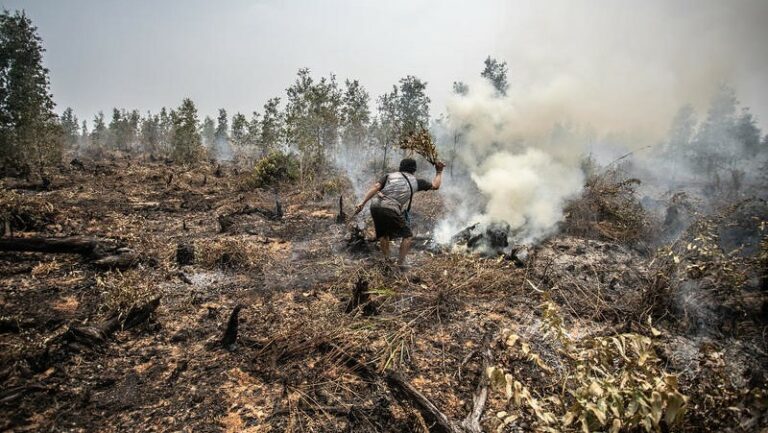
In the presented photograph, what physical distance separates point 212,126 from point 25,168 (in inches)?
2364

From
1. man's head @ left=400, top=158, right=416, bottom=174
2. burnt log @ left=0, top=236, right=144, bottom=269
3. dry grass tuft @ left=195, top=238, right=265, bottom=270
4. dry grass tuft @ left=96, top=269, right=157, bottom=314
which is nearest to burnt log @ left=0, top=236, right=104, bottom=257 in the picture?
burnt log @ left=0, top=236, right=144, bottom=269

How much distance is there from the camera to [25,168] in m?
14.0

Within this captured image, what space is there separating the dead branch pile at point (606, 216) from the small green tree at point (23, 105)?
64.3ft

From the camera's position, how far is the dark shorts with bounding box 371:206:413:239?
5051 mm

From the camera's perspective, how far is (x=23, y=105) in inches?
639

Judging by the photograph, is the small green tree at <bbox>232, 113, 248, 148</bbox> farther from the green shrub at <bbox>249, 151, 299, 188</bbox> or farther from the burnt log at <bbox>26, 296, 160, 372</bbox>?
the burnt log at <bbox>26, 296, 160, 372</bbox>

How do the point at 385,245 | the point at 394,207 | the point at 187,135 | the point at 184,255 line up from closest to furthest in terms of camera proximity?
the point at 394,207 → the point at 385,245 → the point at 184,255 → the point at 187,135

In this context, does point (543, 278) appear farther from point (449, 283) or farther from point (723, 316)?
point (723, 316)

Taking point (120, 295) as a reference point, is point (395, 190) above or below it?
above

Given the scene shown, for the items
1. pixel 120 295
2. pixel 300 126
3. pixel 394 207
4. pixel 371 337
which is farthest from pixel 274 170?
pixel 371 337

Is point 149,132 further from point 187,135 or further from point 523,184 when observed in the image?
point 523,184

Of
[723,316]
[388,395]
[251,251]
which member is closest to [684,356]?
[723,316]

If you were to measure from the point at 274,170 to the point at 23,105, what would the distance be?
A: 12122 mm

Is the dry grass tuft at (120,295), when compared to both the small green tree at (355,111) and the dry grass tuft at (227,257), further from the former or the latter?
the small green tree at (355,111)
